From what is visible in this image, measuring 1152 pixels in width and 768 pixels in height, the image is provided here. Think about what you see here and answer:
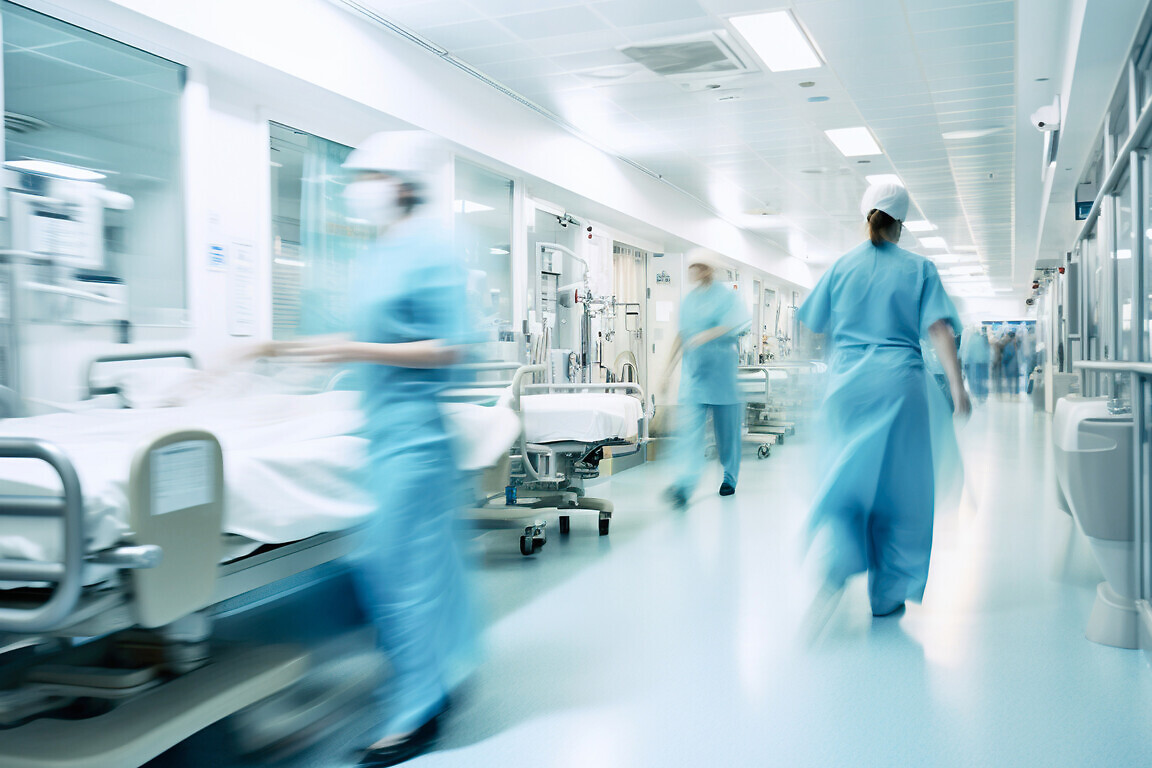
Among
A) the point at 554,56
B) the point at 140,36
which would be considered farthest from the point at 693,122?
the point at 140,36

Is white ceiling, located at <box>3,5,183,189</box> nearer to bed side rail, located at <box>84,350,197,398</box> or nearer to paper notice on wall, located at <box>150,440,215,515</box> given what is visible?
bed side rail, located at <box>84,350,197,398</box>

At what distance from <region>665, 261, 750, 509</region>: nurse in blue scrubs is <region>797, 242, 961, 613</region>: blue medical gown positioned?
2.29m

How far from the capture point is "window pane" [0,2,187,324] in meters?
3.25

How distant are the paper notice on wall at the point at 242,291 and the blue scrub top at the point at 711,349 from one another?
261cm

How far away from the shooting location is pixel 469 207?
6.73 meters

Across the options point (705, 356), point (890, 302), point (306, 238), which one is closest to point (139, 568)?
point (890, 302)

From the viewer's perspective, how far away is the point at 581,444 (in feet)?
13.8

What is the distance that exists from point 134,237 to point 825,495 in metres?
3.21

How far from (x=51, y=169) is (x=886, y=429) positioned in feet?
10.7

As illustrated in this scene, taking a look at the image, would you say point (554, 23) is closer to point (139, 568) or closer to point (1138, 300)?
point (1138, 300)

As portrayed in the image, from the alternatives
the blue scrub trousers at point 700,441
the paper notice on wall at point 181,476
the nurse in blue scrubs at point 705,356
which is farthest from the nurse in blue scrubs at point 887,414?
the nurse in blue scrubs at point 705,356

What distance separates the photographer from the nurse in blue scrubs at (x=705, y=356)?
5.36 meters

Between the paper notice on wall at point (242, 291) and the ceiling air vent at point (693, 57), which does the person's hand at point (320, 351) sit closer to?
the paper notice on wall at point (242, 291)

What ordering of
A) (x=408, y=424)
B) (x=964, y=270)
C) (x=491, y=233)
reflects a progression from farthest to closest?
(x=964, y=270) < (x=491, y=233) < (x=408, y=424)
